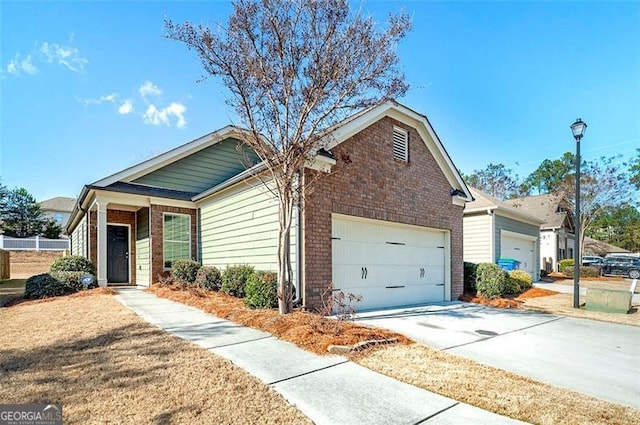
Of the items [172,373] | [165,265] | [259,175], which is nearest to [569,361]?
[172,373]

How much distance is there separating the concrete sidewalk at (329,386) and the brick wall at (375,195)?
228 cm

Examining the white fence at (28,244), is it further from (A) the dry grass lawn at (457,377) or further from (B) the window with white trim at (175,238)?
(A) the dry grass lawn at (457,377)

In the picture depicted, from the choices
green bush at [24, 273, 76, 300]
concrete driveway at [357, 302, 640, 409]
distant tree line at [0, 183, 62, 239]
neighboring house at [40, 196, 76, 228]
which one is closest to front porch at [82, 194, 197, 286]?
green bush at [24, 273, 76, 300]

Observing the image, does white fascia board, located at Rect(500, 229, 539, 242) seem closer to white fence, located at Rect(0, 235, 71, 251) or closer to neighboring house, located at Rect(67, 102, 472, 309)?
neighboring house, located at Rect(67, 102, 472, 309)

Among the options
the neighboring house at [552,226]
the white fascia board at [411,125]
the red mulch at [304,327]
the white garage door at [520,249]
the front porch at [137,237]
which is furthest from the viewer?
the neighboring house at [552,226]

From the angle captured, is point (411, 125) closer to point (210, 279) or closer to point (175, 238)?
point (210, 279)

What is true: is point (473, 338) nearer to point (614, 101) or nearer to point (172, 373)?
point (172, 373)

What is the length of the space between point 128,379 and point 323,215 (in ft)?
16.1

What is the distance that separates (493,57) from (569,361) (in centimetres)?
1008

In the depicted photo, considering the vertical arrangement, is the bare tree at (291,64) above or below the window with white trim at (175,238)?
above

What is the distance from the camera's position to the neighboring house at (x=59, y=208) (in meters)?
42.2

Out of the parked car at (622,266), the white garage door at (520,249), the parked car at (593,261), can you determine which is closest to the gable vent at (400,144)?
the white garage door at (520,249)

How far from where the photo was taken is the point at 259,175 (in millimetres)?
8492

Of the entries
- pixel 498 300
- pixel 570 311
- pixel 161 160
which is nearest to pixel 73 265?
pixel 161 160
